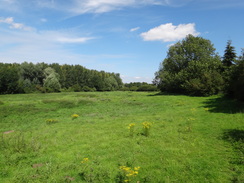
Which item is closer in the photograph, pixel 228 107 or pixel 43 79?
pixel 228 107

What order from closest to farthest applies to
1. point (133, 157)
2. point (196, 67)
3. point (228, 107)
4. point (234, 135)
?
point (133, 157) → point (234, 135) → point (228, 107) → point (196, 67)

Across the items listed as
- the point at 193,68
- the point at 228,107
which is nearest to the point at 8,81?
the point at 193,68

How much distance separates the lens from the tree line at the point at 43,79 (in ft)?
228

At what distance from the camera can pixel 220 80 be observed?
3625cm

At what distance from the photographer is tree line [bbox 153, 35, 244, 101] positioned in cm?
3675

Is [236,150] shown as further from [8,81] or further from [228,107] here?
[8,81]

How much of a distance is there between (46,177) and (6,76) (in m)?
74.4

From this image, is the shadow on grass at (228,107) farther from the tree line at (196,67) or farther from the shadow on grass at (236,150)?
the tree line at (196,67)

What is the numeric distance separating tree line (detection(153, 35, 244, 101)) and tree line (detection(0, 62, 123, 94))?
5705cm

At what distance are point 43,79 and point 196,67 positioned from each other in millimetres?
78375

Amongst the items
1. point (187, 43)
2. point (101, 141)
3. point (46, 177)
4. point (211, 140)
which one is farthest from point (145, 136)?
point (187, 43)

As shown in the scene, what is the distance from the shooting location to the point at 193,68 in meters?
41.9

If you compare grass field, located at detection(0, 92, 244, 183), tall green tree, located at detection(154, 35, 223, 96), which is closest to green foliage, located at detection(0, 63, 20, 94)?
tall green tree, located at detection(154, 35, 223, 96)

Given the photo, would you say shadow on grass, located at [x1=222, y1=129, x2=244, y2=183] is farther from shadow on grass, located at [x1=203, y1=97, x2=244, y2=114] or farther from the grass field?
shadow on grass, located at [x1=203, y1=97, x2=244, y2=114]
